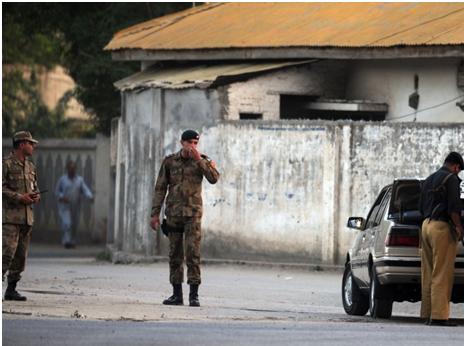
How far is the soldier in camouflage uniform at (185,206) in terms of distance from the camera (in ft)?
55.8

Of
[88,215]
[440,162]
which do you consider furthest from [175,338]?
[88,215]

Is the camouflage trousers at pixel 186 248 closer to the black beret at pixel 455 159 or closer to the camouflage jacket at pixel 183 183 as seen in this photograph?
the camouflage jacket at pixel 183 183

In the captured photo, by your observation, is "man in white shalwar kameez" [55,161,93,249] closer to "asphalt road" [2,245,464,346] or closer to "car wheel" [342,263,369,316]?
"asphalt road" [2,245,464,346]

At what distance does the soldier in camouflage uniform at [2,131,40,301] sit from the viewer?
16984 mm

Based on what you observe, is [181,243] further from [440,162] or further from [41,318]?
[440,162]

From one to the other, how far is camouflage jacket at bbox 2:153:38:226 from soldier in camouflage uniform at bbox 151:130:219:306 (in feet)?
4.58

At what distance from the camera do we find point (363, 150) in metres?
24.3

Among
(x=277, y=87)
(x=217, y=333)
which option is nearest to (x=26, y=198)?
(x=217, y=333)

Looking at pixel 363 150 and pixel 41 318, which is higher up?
pixel 363 150

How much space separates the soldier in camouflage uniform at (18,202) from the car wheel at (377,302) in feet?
12.5

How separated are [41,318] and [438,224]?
398cm

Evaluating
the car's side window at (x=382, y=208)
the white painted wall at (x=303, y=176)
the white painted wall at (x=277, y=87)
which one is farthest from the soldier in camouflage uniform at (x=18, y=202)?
the white painted wall at (x=277, y=87)

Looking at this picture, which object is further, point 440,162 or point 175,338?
point 440,162

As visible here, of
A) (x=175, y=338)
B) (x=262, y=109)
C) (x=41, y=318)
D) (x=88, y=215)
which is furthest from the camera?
(x=88, y=215)
